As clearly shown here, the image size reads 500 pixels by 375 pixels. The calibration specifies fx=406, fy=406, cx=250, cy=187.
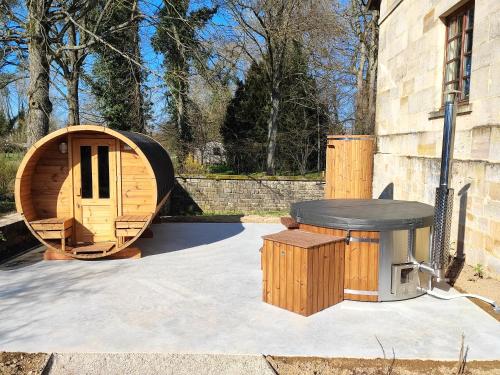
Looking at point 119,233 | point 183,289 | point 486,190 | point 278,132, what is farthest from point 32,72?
point 278,132

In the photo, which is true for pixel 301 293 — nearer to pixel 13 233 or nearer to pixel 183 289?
pixel 183 289

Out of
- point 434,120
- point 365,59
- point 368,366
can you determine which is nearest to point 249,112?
point 365,59

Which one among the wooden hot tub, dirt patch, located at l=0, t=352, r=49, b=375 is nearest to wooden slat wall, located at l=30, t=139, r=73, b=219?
dirt patch, located at l=0, t=352, r=49, b=375

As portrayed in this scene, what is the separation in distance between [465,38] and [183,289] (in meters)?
6.40

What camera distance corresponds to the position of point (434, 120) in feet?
25.8

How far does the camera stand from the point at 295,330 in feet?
14.3

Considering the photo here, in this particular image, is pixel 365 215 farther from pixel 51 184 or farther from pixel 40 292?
pixel 51 184

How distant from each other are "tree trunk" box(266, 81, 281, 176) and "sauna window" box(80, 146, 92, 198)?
1247cm

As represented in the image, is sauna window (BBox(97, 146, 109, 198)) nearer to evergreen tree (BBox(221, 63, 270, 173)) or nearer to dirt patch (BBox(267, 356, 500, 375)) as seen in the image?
dirt patch (BBox(267, 356, 500, 375))

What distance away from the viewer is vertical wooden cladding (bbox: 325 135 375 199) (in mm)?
8820

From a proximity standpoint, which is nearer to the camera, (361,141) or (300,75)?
(361,141)

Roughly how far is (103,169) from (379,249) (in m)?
5.25

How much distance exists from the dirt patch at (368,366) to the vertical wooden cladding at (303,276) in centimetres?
104

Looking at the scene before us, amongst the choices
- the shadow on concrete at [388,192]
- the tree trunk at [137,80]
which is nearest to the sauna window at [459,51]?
the shadow on concrete at [388,192]
